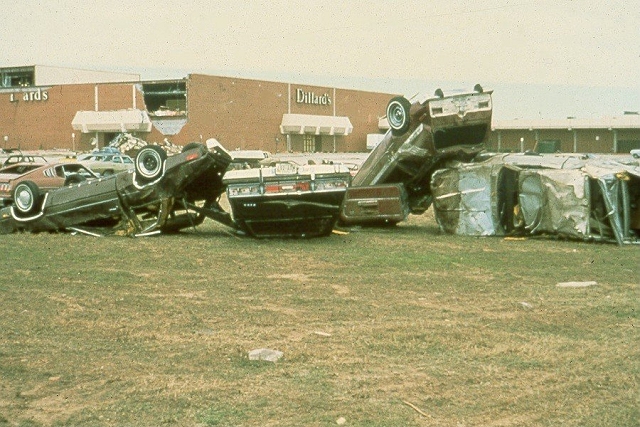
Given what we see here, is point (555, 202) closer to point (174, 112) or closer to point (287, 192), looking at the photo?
point (287, 192)

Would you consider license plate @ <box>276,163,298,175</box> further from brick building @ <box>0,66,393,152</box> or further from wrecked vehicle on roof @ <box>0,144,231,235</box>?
brick building @ <box>0,66,393,152</box>

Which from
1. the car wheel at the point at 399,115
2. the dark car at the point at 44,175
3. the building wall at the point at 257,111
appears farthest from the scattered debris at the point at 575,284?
the building wall at the point at 257,111

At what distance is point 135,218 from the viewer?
14852 mm

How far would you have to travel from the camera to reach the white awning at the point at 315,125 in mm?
68812

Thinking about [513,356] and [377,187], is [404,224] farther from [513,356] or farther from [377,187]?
[513,356]

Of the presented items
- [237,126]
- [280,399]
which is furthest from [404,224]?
[237,126]

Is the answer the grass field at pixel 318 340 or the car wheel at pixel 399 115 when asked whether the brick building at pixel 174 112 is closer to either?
the car wheel at pixel 399 115

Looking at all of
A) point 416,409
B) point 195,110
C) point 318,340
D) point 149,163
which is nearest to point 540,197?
point 149,163

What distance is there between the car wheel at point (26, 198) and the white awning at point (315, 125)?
53685 mm

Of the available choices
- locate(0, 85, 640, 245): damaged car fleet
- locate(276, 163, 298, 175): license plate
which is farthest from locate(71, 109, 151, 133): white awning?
locate(276, 163, 298, 175): license plate

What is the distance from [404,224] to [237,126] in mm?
47511

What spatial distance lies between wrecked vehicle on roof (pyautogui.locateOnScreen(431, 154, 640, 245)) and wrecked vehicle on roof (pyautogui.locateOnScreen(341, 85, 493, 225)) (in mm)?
Result: 471

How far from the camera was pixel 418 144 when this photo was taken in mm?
16016

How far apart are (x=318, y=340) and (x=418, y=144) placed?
9.69 meters
